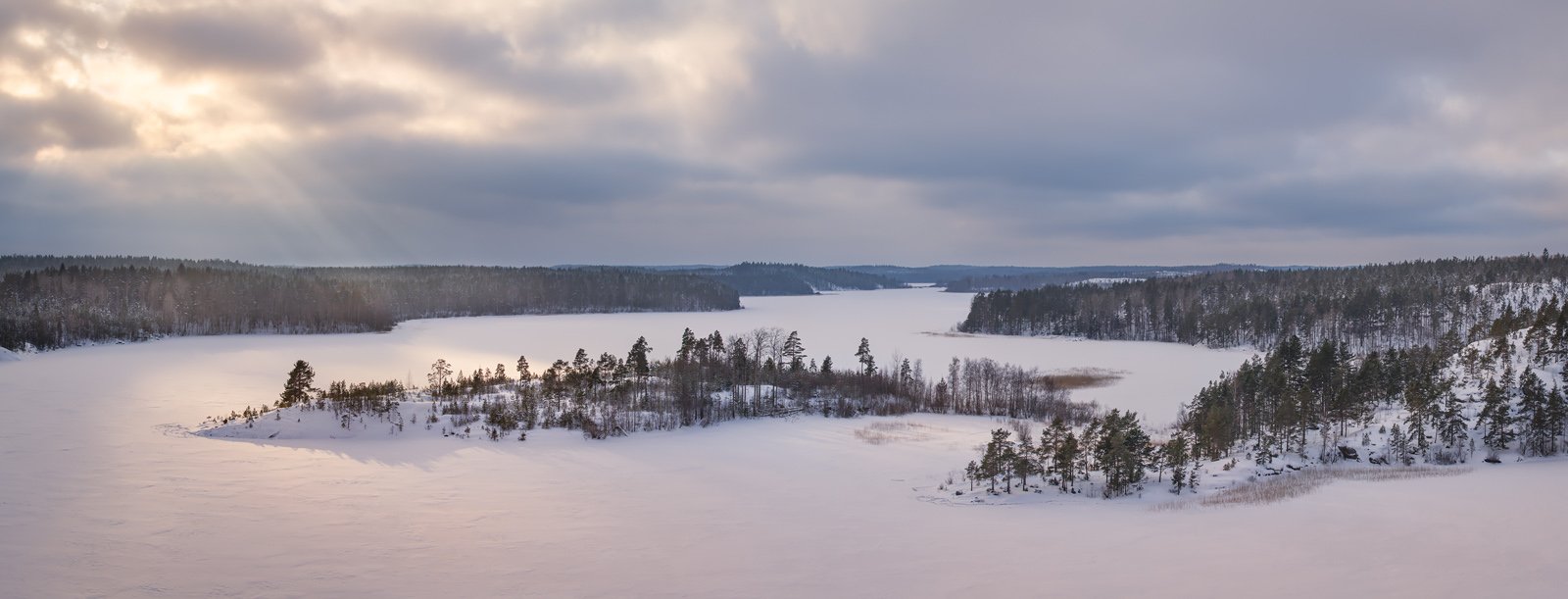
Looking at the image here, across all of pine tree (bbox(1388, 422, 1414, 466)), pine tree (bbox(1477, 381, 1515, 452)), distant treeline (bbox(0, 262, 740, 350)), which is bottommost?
pine tree (bbox(1388, 422, 1414, 466))

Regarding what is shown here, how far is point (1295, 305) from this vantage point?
119 meters

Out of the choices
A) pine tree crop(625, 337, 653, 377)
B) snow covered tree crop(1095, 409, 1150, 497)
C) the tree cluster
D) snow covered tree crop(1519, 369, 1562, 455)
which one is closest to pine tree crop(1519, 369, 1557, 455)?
snow covered tree crop(1519, 369, 1562, 455)

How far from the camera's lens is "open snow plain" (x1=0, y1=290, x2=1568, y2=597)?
17.2m

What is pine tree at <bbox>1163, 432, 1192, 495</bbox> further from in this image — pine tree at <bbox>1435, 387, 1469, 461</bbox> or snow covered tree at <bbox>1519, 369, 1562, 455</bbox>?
snow covered tree at <bbox>1519, 369, 1562, 455</bbox>

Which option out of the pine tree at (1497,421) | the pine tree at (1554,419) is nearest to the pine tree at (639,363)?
the pine tree at (1497,421)

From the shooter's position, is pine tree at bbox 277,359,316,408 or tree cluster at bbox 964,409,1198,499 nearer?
tree cluster at bbox 964,409,1198,499

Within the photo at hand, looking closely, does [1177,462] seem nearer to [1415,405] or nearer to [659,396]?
[1415,405]

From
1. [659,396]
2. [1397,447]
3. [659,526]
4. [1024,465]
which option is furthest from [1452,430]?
[659,396]

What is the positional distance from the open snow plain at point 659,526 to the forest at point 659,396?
381 centimetres

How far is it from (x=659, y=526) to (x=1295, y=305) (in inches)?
5010

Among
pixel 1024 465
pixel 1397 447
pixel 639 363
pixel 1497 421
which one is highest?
pixel 639 363

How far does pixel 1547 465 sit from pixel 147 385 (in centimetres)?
8649

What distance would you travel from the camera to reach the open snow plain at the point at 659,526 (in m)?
17.2

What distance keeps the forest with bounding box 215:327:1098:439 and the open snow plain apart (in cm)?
381
